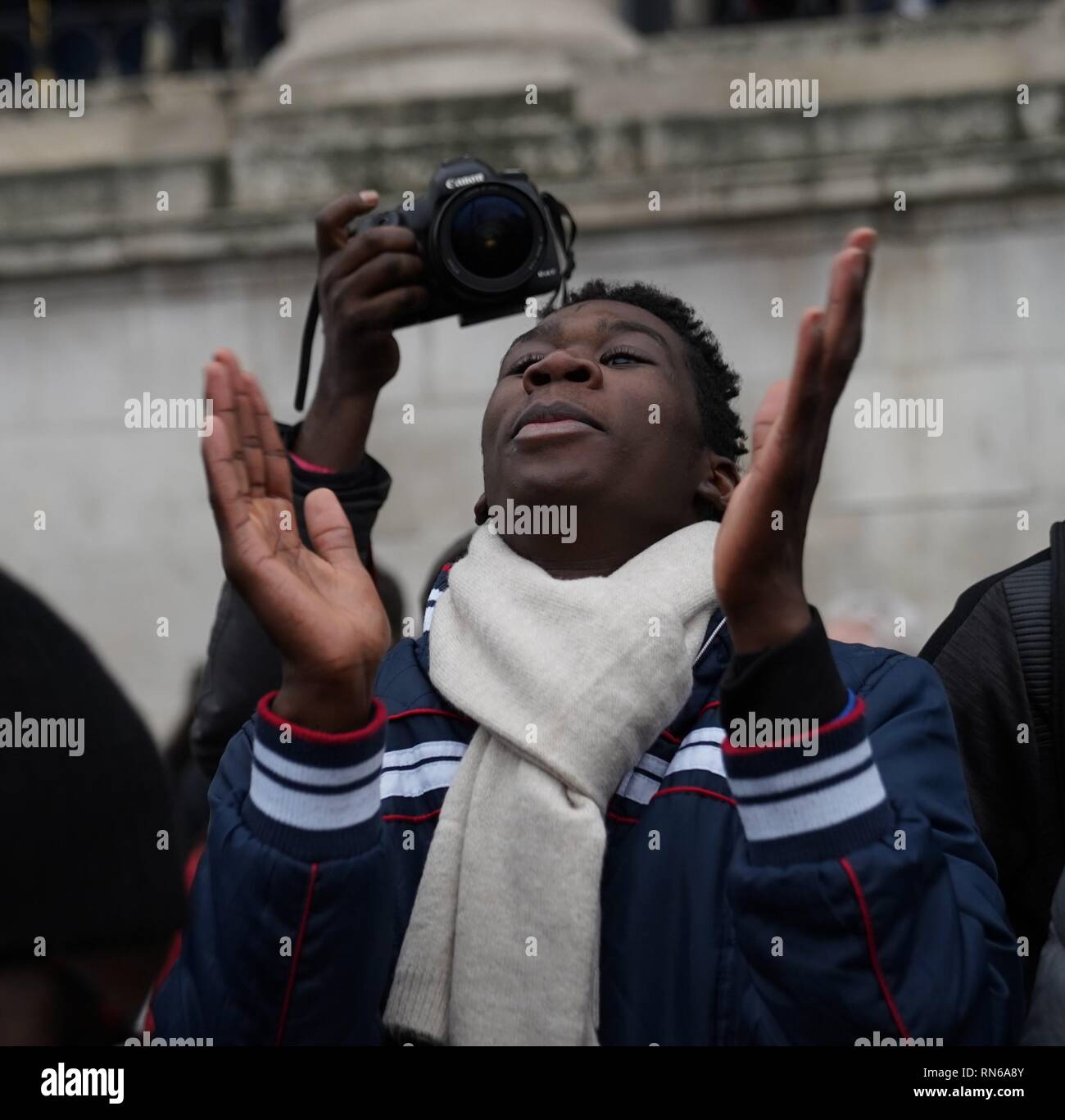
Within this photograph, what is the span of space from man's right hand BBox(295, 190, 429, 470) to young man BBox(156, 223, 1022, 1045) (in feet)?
2.23

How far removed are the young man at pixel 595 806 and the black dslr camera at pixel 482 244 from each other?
71 cm

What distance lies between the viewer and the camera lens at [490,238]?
10.4 feet

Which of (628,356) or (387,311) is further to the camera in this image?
(387,311)

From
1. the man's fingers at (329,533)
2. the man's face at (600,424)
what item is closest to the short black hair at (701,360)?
the man's face at (600,424)

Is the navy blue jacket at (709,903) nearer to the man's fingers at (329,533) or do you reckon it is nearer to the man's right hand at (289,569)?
the man's right hand at (289,569)

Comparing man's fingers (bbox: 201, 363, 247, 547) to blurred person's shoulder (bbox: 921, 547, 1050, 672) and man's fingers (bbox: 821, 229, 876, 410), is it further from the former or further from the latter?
blurred person's shoulder (bbox: 921, 547, 1050, 672)

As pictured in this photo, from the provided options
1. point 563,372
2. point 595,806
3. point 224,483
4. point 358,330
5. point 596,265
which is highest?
point 596,265

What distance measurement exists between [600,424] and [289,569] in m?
0.67

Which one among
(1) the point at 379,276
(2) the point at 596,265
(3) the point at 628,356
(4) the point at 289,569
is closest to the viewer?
(4) the point at 289,569

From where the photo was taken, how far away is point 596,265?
652 centimetres

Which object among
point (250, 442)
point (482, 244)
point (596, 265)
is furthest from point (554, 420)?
point (596, 265)

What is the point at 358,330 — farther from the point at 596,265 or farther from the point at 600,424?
the point at 596,265

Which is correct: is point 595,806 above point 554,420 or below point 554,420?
below

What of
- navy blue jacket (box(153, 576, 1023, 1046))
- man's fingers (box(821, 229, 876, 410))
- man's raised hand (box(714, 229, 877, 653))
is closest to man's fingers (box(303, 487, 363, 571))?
navy blue jacket (box(153, 576, 1023, 1046))
